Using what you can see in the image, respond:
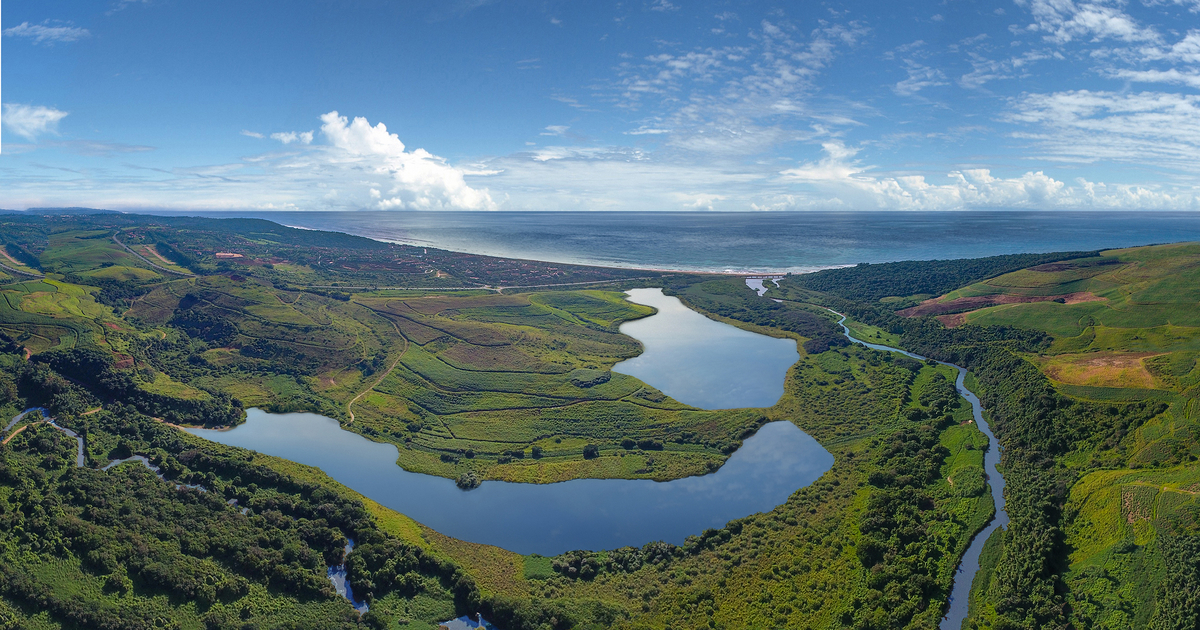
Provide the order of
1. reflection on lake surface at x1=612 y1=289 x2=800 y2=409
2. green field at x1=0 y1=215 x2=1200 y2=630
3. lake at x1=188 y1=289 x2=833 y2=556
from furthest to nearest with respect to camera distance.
Result: 1. reflection on lake surface at x1=612 y1=289 x2=800 y2=409
2. lake at x1=188 y1=289 x2=833 y2=556
3. green field at x1=0 y1=215 x2=1200 y2=630

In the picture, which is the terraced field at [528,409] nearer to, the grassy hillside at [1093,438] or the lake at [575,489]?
the lake at [575,489]

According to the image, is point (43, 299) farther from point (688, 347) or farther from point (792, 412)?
point (792, 412)

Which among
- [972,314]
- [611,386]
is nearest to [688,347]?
[611,386]

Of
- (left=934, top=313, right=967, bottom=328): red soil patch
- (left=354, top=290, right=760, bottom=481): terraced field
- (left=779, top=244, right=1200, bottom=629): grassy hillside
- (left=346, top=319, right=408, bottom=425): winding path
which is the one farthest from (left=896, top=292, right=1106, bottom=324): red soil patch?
(left=346, top=319, right=408, bottom=425): winding path

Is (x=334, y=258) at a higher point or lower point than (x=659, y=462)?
higher

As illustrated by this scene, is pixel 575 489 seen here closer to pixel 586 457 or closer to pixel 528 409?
pixel 586 457

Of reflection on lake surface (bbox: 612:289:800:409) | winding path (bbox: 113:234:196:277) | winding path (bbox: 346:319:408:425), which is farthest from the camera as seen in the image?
winding path (bbox: 113:234:196:277)

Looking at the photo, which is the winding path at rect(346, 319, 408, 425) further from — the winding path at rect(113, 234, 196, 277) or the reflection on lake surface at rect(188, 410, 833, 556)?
the winding path at rect(113, 234, 196, 277)
